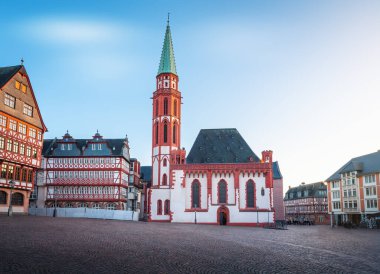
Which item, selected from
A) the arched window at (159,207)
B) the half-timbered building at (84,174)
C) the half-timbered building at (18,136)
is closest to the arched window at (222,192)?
the arched window at (159,207)

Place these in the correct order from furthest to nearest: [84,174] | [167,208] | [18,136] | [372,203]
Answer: [84,174]
[372,203]
[167,208]
[18,136]

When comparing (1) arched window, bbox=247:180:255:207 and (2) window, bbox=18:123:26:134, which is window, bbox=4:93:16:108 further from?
(1) arched window, bbox=247:180:255:207

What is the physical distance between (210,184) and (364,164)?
1215 inches

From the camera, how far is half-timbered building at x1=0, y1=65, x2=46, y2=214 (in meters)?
44.4

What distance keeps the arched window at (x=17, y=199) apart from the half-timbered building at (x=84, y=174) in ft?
68.2

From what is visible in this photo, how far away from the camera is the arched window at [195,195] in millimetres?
61500

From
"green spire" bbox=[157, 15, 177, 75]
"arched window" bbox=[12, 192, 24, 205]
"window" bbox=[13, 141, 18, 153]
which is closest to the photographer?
"window" bbox=[13, 141, 18, 153]

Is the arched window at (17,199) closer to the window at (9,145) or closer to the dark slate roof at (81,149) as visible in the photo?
the window at (9,145)

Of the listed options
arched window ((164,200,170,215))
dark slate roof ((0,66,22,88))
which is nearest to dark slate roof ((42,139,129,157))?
arched window ((164,200,170,215))

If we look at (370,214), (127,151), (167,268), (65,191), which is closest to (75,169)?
(65,191)

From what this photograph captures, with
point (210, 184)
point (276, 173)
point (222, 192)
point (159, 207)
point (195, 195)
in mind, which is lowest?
point (159, 207)

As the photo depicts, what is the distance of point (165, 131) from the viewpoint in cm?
6675

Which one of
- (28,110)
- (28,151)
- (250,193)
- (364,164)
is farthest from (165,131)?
(364,164)

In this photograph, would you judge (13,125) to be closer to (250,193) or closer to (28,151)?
(28,151)
